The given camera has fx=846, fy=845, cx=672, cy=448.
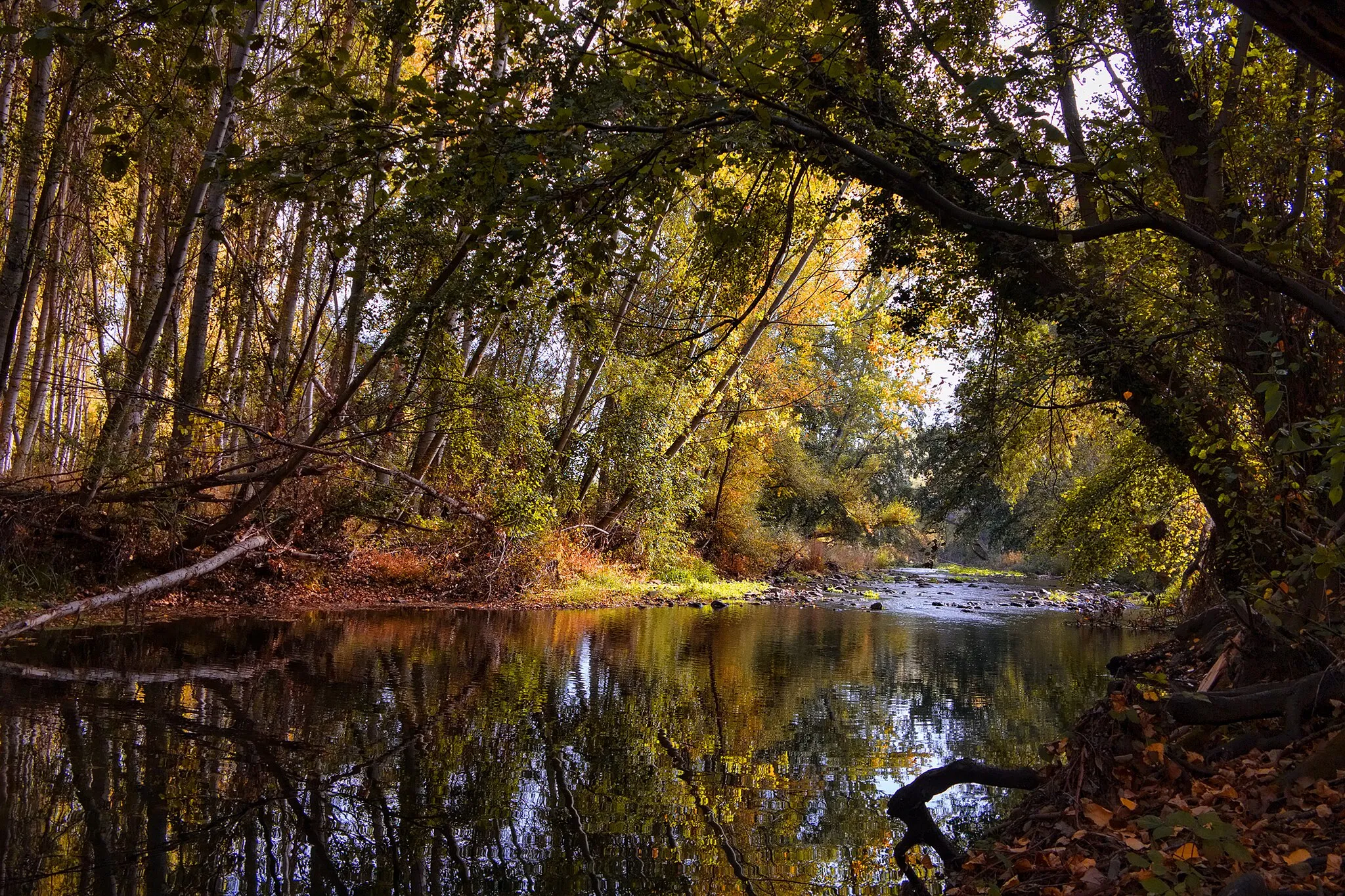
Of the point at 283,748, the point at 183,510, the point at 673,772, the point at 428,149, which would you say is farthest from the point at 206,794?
the point at 183,510

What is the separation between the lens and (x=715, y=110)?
378cm

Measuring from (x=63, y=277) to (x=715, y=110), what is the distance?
51.1ft

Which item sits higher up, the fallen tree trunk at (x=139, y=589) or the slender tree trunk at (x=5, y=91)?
the slender tree trunk at (x=5, y=91)

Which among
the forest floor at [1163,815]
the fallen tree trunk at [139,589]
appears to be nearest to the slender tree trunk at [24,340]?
the fallen tree trunk at [139,589]

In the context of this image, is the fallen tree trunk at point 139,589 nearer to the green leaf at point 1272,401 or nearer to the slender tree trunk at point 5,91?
Answer: the slender tree trunk at point 5,91

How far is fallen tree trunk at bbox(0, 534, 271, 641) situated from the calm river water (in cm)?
29

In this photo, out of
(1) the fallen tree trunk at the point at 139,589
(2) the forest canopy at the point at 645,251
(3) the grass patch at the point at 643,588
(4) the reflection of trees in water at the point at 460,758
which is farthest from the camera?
(3) the grass patch at the point at 643,588

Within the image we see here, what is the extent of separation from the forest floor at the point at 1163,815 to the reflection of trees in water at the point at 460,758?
777 millimetres

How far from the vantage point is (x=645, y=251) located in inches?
189

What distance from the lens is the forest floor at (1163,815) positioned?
313 centimetres

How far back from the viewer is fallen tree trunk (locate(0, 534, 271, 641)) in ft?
27.3

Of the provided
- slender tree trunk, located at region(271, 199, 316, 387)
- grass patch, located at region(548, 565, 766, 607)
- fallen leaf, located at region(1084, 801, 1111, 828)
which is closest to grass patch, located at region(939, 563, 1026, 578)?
grass patch, located at region(548, 565, 766, 607)

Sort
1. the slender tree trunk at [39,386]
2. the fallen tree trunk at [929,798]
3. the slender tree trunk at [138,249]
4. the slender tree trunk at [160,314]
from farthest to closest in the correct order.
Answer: the slender tree trunk at [39,386]
the slender tree trunk at [138,249]
the slender tree trunk at [160,314]
the fallen tree trunk at [929,798]

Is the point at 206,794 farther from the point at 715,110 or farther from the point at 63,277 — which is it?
the point at 63,277
